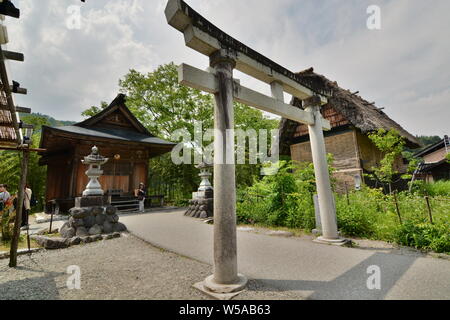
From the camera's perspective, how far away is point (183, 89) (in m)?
17.2

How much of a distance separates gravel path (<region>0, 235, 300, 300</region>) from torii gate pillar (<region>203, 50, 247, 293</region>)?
0.23 meters

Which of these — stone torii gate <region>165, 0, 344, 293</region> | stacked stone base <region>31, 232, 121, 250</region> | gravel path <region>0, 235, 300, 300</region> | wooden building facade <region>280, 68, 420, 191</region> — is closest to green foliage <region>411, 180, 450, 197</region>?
wooden building facade <region>280, 68, 420, 191</region>

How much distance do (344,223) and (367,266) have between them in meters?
2.34

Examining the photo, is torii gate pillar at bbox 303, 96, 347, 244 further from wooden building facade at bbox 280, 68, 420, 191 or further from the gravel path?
wooden building facade at bbox 280, 68, 420, 191

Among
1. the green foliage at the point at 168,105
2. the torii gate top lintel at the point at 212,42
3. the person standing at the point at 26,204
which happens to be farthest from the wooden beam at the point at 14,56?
the green foliage at the point at 168,105

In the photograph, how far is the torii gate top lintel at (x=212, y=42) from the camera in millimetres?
2659

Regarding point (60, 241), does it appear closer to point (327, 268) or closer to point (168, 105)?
point (327, 268)

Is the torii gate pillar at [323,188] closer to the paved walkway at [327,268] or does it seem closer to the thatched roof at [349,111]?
the paved walkway at [327,268]

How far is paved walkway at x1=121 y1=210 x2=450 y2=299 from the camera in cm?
253

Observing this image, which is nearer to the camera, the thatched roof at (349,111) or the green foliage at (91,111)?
the thatched roof at (349,111)

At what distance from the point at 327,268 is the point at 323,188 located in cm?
202

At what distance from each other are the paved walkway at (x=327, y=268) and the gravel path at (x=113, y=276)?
0.36 m

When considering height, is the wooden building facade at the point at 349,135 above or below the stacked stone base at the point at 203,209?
above
